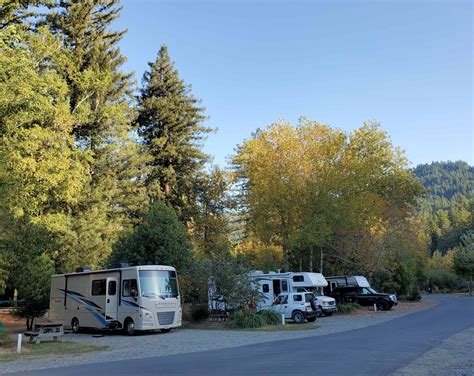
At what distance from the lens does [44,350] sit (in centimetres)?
1486

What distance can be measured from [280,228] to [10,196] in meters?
18.1

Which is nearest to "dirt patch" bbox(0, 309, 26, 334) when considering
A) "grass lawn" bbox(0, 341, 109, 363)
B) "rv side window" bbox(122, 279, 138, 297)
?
"rv side window" bbox(122, 279, 138, 297)

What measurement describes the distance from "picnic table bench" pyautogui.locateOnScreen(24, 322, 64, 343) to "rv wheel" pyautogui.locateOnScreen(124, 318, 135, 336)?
3.07 metres

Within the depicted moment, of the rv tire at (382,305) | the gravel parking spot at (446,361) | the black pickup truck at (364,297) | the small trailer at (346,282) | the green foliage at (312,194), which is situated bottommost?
the gravel parking spot at (446,361)

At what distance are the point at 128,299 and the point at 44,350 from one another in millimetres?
5655

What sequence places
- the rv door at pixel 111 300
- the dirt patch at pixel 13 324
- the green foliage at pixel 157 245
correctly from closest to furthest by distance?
the rv door at pixel 111 300 → the dirt patch at pixel 13 324 → the green foliage at pixel 157 245

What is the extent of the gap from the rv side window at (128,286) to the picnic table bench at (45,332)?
326cm

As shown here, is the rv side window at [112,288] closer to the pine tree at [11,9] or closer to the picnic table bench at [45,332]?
the picnic table bench at [45,332]

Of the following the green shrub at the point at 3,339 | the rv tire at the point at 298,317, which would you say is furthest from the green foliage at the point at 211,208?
the green shrub at the point at 3,339

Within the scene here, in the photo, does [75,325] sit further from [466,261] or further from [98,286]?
[466,261]

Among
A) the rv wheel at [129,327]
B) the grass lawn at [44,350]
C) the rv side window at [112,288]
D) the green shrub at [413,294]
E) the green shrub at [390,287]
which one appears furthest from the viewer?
the green shrub at [390,287]

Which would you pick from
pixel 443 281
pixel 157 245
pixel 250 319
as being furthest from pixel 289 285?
pixel 443 281

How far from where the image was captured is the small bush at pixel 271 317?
22516 millimetres

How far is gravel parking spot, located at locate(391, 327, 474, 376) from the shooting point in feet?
29.1
